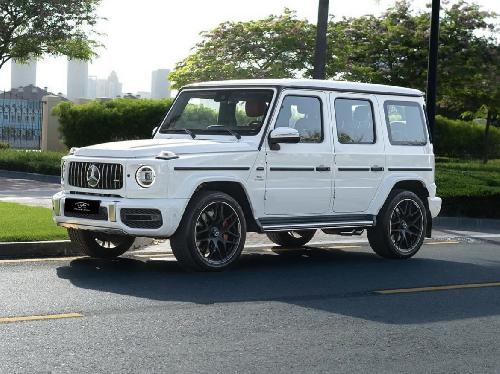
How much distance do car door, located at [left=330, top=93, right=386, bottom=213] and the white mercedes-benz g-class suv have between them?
1 cm

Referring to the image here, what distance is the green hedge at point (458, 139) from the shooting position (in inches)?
1842

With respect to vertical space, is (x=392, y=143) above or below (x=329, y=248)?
above

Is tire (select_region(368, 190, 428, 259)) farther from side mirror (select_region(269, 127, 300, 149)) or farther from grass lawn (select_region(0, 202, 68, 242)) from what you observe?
grass lawn (select_region(0, 202, 68, 242))

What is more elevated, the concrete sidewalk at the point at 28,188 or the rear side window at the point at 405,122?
the rear side window at the point at 405,122

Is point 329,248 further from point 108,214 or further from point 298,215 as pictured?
point 108,214

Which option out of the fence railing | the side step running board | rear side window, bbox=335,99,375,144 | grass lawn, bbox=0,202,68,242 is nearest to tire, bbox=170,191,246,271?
the side step running board

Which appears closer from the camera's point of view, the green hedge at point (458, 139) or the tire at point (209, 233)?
the tire at point (209, 233)

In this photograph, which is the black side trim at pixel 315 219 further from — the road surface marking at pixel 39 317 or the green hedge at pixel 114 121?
the green hedge at pixel 114 121

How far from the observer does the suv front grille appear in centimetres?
1068

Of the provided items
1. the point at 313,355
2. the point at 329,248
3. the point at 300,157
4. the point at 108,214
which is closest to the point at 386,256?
the point at 329,248

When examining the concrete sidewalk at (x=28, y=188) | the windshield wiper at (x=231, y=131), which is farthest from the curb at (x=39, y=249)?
the concrete sidewalk at (x=28, y=188)

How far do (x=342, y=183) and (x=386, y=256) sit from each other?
51.8 inches

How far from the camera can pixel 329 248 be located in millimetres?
13992

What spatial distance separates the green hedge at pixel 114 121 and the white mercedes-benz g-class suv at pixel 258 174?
66.7 feet
